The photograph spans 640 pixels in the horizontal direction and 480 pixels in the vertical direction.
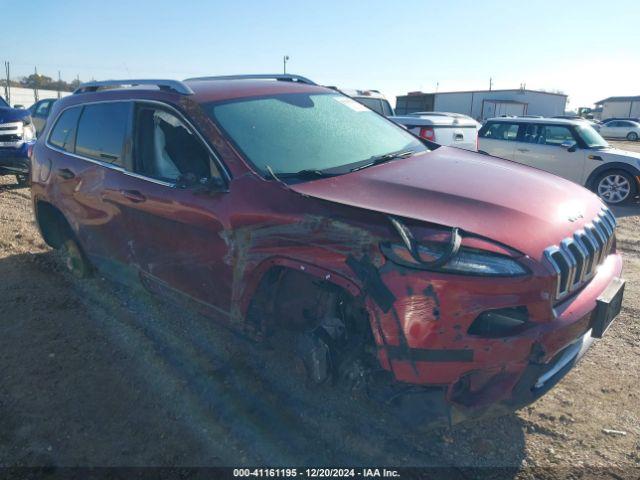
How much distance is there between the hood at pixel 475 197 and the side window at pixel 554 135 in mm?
7706

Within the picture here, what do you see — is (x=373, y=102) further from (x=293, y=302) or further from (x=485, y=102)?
(x=485, y=102)

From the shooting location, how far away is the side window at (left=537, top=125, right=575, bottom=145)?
10125 millimetres

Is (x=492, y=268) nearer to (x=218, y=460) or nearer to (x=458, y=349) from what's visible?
(x=458, y=349)

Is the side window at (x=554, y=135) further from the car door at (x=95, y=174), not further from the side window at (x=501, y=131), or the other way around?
the car door at (x=95, y=174)

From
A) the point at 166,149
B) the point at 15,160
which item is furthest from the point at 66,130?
the point at 15,160

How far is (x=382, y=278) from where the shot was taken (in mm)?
2264

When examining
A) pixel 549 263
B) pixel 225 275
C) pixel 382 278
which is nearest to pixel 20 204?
pixel 225 275

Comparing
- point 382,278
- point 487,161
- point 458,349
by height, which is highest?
point 487,161

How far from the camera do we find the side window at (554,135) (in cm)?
1012

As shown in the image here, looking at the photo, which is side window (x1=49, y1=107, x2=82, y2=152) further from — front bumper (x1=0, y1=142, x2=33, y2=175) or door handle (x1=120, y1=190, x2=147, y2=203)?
front bumper (x1=0, y1=142, x2=33, y2=175)

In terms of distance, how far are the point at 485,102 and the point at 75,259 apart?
4464 cm

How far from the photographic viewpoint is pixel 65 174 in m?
4.26

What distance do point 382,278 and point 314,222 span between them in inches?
18.7

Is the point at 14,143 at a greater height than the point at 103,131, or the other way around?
the point at 103,131
